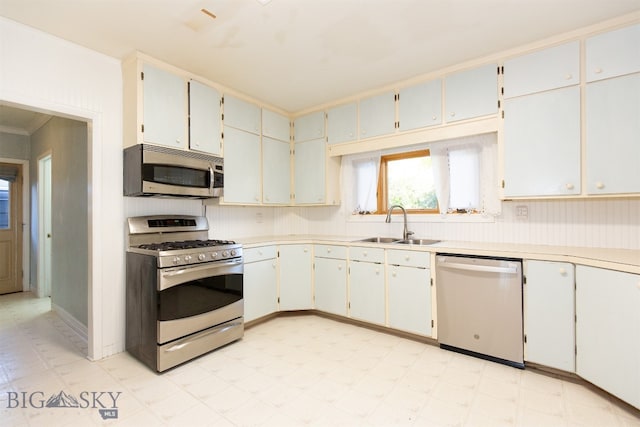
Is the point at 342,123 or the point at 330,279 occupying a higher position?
the point at 342,123

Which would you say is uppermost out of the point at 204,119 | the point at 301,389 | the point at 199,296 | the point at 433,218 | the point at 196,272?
the point at 204,119

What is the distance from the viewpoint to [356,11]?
1.98m

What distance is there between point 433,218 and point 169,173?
8.27ft

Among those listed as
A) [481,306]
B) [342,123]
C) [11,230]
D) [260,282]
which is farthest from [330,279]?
[11,230]

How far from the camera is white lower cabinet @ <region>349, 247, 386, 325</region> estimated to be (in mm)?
2898

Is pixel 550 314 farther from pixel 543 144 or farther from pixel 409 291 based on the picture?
pixel 543 144

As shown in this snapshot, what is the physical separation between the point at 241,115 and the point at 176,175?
1045mm

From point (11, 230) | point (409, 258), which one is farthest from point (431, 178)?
point (11, 230)

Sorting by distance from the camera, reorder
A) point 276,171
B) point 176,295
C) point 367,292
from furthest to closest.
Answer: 1. point 276,171
2. point 367,292
3. point 176,295

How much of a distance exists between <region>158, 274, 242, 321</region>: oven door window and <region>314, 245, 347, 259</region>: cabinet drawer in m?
0.93

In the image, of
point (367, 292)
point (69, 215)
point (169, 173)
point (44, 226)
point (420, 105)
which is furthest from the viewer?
point (44, 226)

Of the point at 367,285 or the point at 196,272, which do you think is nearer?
the point at 196,272

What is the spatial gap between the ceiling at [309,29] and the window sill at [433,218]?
138cm

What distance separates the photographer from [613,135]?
81.1 inches
